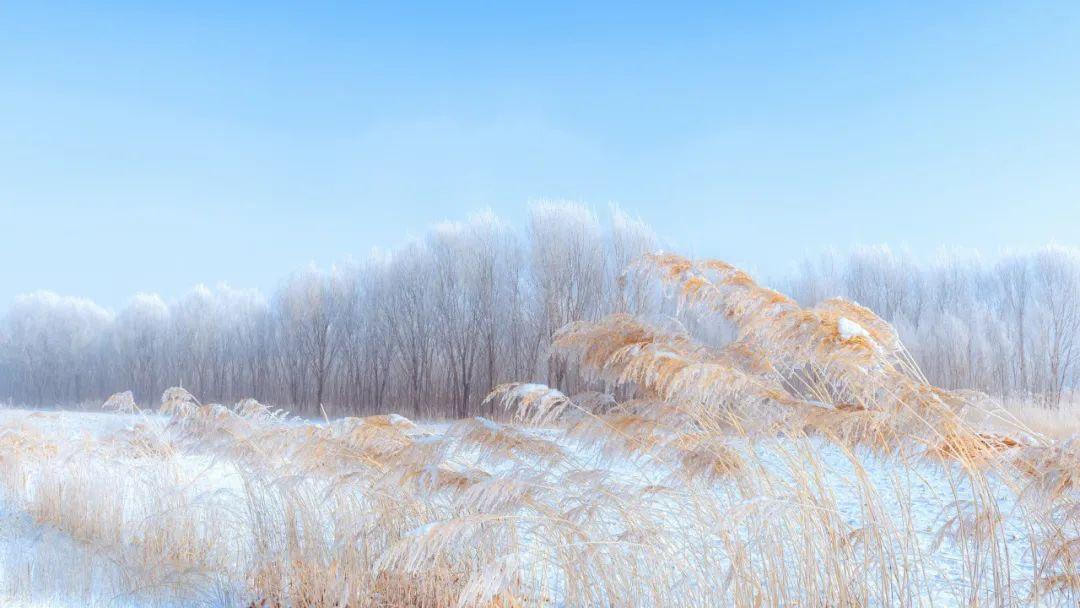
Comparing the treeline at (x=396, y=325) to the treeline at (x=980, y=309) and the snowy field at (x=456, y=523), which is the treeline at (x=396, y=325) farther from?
the snowy field at (x=456, y=523)

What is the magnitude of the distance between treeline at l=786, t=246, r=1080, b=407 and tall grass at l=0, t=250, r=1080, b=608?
15.6m

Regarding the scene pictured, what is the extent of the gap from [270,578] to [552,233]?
1604 cm

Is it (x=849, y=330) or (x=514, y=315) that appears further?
(x=514, y=315)

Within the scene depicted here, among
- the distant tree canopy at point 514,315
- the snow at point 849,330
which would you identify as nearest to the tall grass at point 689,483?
the snow at point 849,330

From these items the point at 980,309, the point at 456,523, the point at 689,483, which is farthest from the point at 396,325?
the point at 456,523

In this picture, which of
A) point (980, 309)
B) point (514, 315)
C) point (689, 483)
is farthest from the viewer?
point (514, 315)

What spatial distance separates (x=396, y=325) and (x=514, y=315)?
4.43 metres

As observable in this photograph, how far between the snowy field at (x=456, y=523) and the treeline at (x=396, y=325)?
33.1 feet

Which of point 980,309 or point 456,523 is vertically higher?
point 456,523

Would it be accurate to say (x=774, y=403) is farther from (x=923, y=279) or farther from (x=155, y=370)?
(x=155, y=370)

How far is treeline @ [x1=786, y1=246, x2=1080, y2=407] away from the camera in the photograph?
18.5 metres

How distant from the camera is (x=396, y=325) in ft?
75.7

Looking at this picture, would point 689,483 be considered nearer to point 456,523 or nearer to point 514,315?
point 456,523

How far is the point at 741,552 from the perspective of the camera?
2.89m
